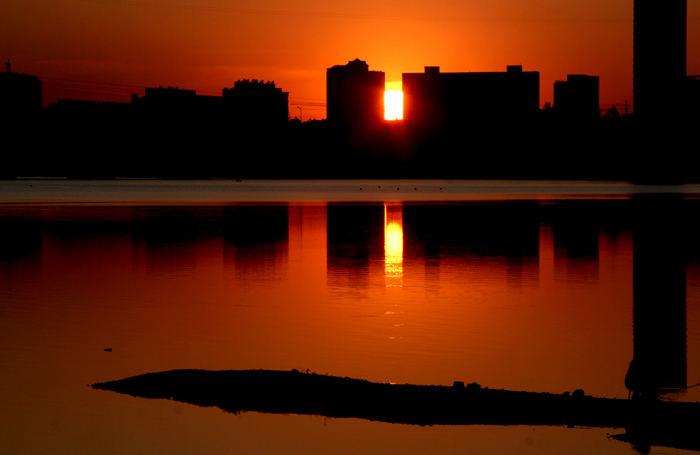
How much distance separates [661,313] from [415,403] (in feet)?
30.5

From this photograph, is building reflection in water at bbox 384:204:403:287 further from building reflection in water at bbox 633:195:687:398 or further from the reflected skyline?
building reflection in water at bbox 633:195:687:398

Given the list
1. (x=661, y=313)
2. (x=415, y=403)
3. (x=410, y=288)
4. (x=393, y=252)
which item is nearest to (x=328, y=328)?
(x=415, y=403)

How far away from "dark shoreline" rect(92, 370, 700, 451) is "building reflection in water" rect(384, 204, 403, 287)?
450 inches

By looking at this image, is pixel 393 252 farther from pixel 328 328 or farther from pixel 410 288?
pixel 328 328

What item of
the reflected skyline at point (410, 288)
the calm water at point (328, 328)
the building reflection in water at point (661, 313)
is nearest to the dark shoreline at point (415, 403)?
the calm water at point (328, 328)

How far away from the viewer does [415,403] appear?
10086 millimetres

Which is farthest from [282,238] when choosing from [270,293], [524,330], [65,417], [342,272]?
[65,417]

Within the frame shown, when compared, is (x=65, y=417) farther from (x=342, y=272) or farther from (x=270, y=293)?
(x=342, y=272)

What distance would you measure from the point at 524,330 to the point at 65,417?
27.8 ft

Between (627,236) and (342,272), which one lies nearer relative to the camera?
(342,272)

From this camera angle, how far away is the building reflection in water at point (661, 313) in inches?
466

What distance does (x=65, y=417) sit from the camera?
993 cm

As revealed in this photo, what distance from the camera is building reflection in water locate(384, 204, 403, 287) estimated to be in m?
23.6

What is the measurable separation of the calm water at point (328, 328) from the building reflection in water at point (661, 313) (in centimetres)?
7
